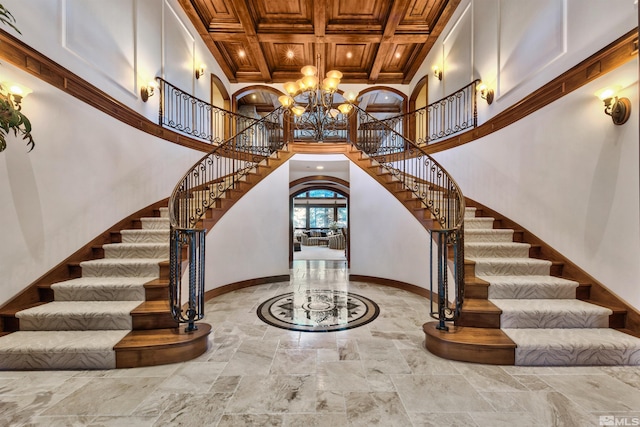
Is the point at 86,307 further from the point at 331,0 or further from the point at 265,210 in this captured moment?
the point at 331,0

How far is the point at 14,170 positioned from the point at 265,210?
3435 millimetres

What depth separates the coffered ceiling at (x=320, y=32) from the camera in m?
5.36

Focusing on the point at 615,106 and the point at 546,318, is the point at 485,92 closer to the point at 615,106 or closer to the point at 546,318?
the point at 615,106

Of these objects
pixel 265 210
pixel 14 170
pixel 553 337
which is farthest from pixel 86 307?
pixel 553 337

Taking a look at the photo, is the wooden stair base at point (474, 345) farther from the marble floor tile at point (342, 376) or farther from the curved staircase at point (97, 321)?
the curved staircase at point (97, 321)

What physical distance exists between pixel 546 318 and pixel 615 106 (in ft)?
7.06

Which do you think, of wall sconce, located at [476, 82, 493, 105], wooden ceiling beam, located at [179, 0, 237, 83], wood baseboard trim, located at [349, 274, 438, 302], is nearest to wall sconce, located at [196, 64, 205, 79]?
wooden ceiling beam, located at [179, 0, 237, 83]

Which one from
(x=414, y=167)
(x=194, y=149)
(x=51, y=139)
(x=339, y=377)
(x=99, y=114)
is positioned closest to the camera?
(x=339, y=377)

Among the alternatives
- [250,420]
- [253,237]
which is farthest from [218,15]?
[250,420]

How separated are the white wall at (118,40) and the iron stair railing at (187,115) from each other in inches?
8.7

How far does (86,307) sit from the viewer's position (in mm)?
2629

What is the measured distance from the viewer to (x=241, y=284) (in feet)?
16.5

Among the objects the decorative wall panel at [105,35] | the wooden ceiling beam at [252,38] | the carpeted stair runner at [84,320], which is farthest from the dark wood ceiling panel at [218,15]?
the carpeted stair runner at [84,320]

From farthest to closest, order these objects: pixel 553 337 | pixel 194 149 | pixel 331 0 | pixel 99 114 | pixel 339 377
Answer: pixel 194 149 → pixel 331 0 → pixel 99 114 → pixel 553 337 → pixel 339 377
